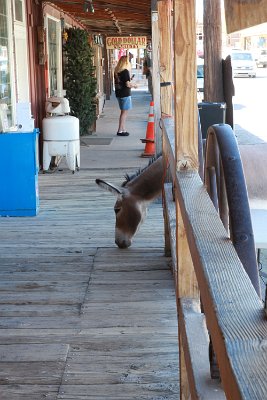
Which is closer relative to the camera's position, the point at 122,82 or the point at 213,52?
the point at 213,52

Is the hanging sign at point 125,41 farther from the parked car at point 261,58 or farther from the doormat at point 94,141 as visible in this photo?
the parked car at point 261,58

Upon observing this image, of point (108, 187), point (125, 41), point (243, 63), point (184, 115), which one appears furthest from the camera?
point (243, 63)

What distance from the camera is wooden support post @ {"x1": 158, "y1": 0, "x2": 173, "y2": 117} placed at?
721 cm

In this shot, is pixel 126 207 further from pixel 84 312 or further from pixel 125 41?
pixel 125 41

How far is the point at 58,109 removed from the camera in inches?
428

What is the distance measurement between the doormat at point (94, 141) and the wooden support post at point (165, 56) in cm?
661

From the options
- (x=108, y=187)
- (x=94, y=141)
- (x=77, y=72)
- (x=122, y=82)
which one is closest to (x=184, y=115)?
(x=108, y=187)

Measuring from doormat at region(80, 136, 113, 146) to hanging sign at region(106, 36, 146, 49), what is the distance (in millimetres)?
12839

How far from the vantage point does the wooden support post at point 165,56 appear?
7215mm

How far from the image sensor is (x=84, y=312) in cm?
477

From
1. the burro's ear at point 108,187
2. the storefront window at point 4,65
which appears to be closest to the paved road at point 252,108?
the storefront window at point 4,65

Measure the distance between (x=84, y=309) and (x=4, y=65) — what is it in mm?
5167

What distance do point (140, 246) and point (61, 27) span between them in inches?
359

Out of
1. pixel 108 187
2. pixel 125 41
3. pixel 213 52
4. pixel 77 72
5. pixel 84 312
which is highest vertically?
pixel 125 41
